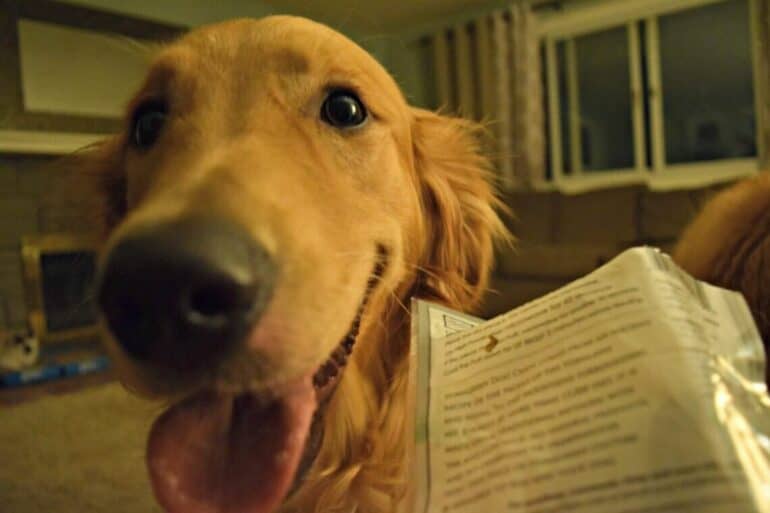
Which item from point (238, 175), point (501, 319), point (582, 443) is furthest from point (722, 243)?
A: point (238, 175)

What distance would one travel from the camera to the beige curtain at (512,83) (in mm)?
5340

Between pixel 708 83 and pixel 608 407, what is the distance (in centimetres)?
528

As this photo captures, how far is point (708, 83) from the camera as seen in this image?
489 centimetres

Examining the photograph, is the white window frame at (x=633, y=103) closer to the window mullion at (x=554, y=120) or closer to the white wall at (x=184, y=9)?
the window mullion at (x=554, y=120)

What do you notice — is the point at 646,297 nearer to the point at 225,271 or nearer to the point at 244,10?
the point at 225,271

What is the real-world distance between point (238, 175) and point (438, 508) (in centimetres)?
41

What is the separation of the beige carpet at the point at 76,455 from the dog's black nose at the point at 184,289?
2.51 feet

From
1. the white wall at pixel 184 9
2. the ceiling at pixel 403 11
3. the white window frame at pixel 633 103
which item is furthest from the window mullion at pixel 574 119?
the white wall at pixel 184 9

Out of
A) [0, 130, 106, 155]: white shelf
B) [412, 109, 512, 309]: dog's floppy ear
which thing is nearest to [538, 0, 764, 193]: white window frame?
[412, 109, 512, 309]: dog's floppy ear

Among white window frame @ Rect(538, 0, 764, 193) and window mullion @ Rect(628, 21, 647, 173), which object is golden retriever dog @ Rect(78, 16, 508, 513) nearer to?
white window frame @ Rect(538, 0, 764, 193)

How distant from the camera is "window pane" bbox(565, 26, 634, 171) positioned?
5266 mm

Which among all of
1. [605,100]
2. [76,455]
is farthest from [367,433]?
[605,100]

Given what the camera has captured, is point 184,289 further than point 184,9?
No

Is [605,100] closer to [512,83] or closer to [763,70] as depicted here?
[512,83]
